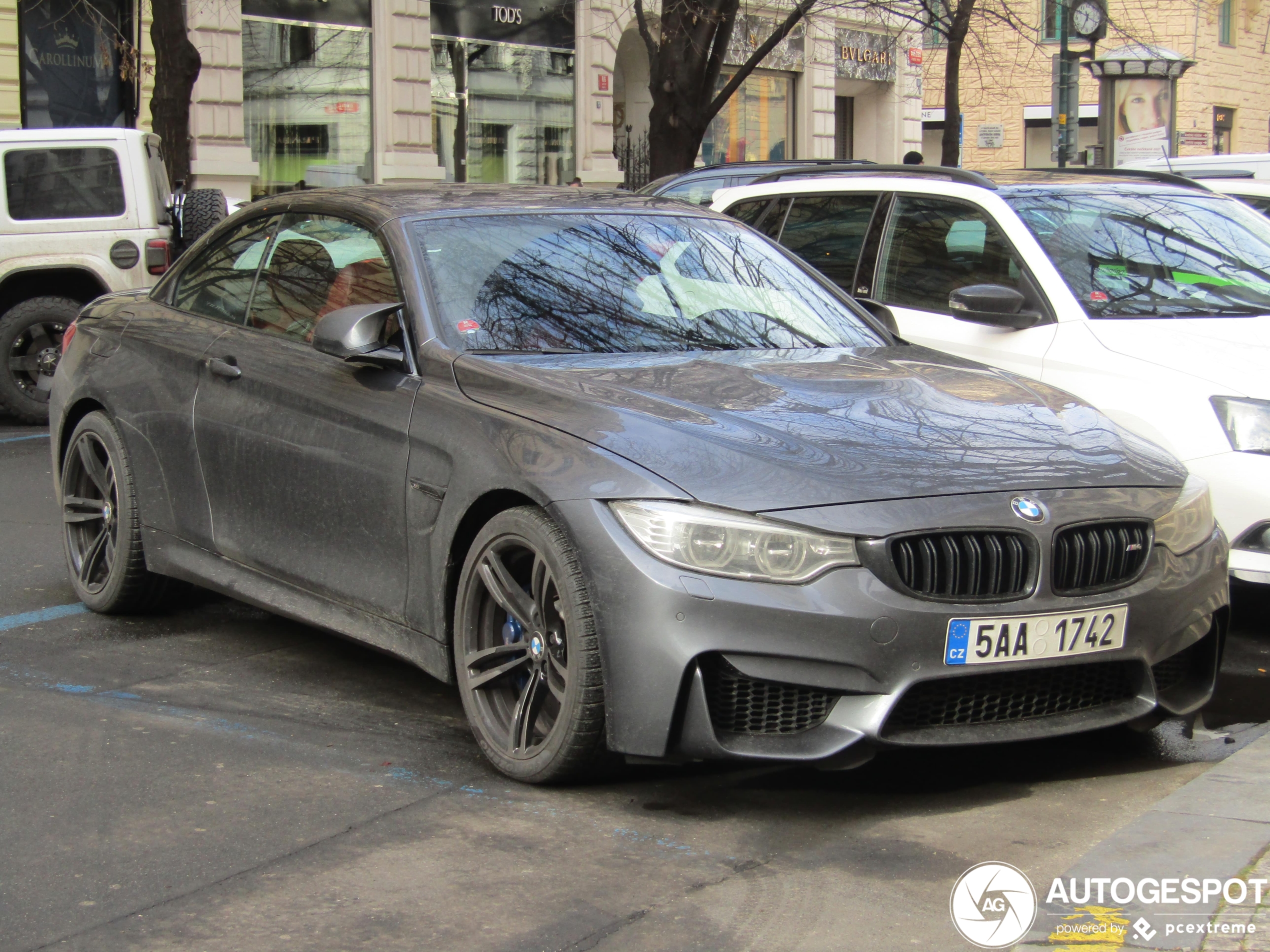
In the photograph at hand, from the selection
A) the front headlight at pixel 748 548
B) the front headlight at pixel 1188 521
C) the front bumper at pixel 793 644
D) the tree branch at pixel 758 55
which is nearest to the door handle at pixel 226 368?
the front bumper at pixel 793 644

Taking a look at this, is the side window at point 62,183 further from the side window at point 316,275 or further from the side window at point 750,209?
the side window at point 316,275

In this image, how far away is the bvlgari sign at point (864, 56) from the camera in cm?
3559

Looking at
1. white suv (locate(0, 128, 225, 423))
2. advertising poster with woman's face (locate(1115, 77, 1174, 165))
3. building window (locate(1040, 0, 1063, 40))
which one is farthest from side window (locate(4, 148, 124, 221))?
building window (locate(1040, 0, 1063, 40))

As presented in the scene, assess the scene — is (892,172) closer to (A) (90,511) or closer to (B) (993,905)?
(A) (90,511)

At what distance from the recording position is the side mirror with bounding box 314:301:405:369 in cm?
488

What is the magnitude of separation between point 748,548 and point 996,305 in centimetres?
322

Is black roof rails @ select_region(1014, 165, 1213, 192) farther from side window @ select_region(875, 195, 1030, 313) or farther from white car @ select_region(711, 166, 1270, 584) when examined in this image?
side window @ select_region(875, 195, 1030, 313)

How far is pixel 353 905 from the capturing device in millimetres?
3561

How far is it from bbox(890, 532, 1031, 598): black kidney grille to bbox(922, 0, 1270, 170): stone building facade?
4171 cm

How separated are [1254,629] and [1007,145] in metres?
44.0

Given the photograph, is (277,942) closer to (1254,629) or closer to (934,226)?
(1254,629)

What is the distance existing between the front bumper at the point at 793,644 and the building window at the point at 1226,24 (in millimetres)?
46228

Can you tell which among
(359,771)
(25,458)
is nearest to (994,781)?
(359,771)

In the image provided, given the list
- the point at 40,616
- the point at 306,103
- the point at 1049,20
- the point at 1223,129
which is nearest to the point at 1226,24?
the point at 1223,129
